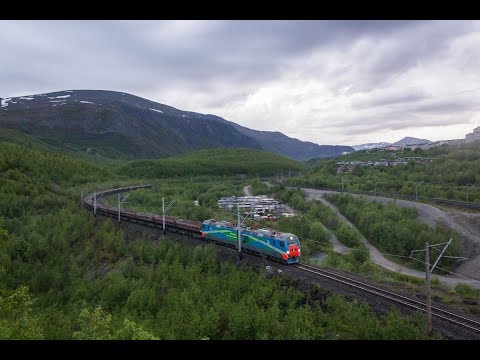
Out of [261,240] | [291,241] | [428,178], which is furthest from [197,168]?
[291,241]

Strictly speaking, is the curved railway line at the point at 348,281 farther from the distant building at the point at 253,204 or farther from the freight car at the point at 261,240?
the distant building at the point at 253,204

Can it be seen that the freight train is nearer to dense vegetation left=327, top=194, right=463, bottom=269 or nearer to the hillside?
dense vegetation left=327, top=194, right=463, bottom=269

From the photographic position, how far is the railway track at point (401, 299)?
20.4 m

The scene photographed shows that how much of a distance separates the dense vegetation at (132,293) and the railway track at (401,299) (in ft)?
6.61

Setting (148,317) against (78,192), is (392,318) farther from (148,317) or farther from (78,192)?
(78,192)

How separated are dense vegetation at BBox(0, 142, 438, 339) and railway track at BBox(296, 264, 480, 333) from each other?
6.61ft

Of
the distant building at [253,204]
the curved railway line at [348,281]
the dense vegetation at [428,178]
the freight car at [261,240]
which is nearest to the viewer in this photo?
the curved railway line at [348,281]

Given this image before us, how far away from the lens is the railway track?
20416mm

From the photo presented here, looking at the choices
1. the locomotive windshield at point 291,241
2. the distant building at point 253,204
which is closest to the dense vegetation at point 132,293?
the locomotive windshield at point 291,241

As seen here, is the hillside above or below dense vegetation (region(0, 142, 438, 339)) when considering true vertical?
above

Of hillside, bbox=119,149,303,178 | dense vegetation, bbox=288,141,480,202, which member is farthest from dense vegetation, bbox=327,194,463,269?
hillside, bbox=119,149,303,178

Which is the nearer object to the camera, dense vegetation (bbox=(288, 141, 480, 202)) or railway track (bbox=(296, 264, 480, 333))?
railway track (bbox=(296, 264, 480, 333))
